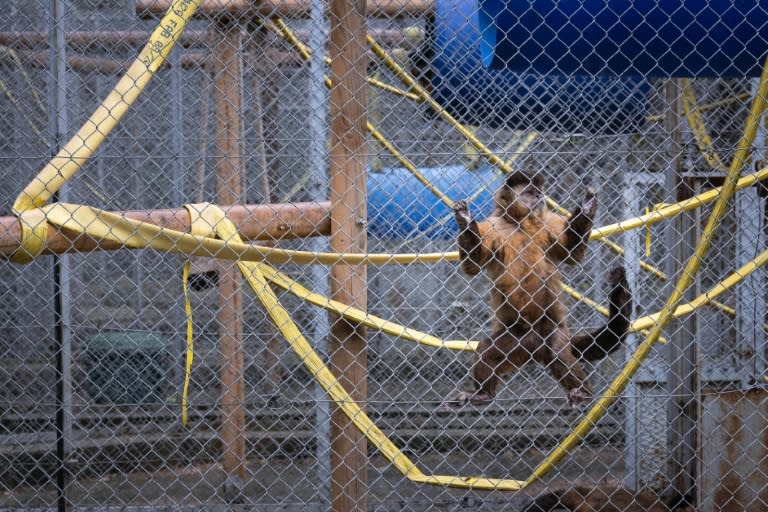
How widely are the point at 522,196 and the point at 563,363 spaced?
0.90m

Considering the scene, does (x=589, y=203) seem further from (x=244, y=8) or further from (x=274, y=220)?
(x=244, y=8)

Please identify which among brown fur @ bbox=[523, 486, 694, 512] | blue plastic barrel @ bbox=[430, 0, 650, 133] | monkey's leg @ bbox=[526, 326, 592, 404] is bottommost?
brown fur @ bbox=[523, 486, 694, 512]

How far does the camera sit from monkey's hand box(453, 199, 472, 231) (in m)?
3.74

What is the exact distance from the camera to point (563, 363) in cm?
432

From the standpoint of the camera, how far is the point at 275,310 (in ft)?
12.1

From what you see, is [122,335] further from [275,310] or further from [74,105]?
[275,310]

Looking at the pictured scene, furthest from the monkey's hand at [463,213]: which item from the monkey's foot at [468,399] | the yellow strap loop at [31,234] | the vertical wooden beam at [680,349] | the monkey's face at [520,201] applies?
the yellow strap loop at [31,234]

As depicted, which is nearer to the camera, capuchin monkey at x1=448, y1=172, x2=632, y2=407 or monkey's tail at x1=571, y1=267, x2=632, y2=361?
monkey's tail at x1=571, y1=267, x2=632, y2=361

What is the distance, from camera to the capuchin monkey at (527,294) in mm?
4285

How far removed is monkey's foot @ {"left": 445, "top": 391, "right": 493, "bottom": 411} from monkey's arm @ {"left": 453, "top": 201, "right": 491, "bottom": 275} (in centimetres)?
61

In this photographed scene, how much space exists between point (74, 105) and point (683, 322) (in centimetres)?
433

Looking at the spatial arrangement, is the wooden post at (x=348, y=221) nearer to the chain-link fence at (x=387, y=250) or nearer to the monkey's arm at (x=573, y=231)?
the chain-link fence at (x=387, y=250)

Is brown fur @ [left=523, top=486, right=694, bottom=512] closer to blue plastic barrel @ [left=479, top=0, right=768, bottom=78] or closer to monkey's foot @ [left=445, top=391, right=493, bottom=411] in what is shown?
monkey's foot @ [left=445, top=391, right=493, bottom=411]

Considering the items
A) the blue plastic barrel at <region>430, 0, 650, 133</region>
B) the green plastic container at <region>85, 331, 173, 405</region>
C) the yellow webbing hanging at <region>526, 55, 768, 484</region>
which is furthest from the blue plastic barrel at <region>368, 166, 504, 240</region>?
the yellow webbing hanging at <region>526, 55, 768, 484</region>
